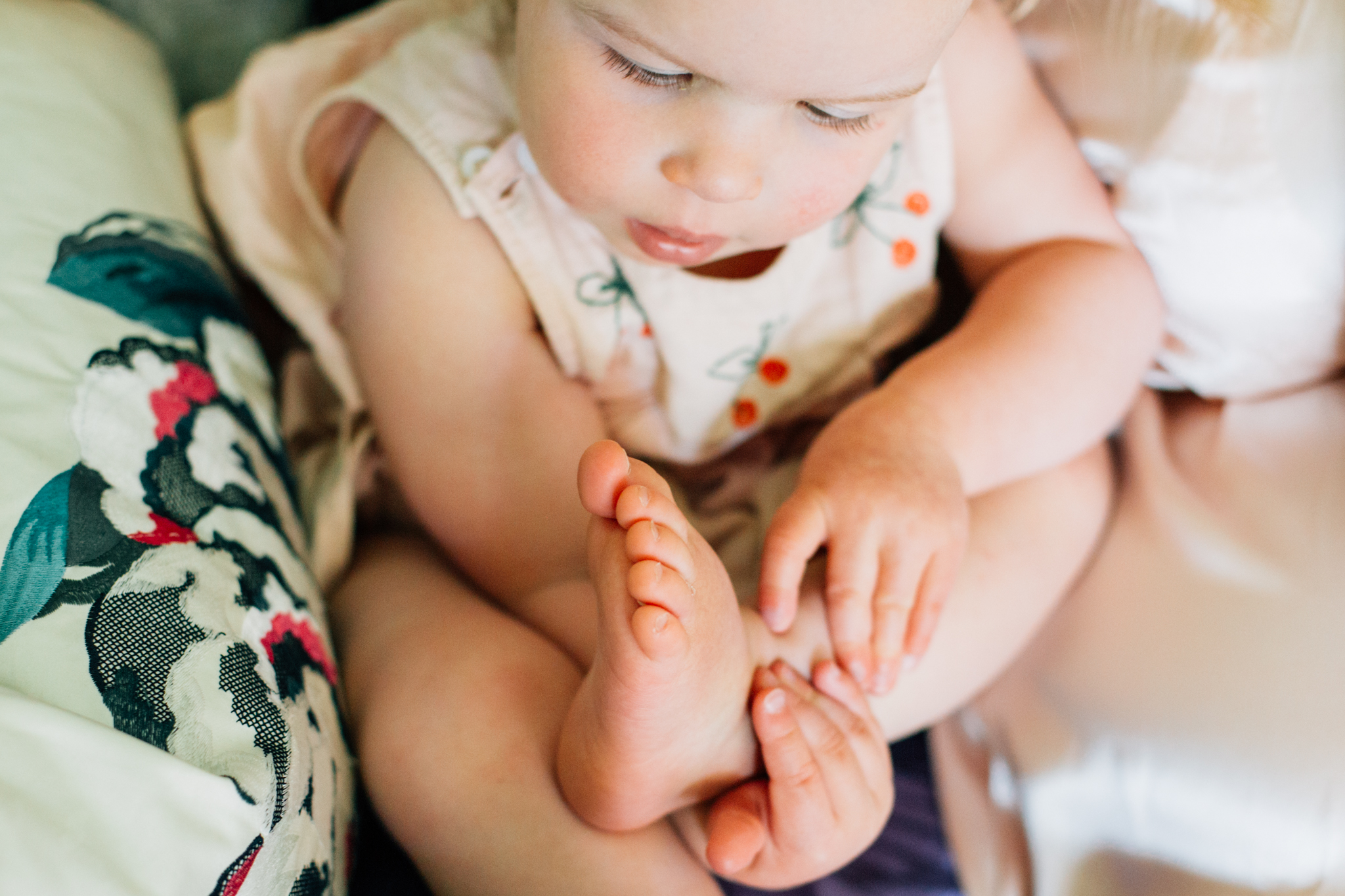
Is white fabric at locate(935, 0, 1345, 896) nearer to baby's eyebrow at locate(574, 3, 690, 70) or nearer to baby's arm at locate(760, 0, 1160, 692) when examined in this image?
baby's arm at locate(760, 0, 1160, 692)

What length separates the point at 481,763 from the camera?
0.48 m

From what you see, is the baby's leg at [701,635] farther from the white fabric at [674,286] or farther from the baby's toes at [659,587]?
the white fabric at [674,286]

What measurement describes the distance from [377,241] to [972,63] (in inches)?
15.1

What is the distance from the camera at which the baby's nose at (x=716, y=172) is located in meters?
0.43

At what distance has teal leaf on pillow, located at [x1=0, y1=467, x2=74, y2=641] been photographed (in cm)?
36

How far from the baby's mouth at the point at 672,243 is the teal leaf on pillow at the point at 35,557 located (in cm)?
28

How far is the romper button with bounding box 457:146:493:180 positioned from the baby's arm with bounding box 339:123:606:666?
0.02 m

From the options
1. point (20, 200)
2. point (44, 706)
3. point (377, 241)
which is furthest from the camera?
point (377, 241)

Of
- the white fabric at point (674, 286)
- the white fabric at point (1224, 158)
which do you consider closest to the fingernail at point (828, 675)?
the white fabric at point (674, 286)

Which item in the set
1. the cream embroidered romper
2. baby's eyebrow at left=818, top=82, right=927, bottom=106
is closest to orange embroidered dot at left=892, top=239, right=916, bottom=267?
the cream embroidered romper

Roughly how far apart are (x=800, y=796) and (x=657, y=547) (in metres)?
0.17

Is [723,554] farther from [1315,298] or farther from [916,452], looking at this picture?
[1315,298]

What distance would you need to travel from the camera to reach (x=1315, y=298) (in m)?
0.57

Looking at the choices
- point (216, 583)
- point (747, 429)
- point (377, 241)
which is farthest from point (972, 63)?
point (216, 583)
